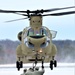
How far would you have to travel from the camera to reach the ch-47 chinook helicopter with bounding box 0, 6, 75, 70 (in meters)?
31.7

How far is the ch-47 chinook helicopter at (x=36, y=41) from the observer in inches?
1247

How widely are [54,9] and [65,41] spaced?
68.2ft

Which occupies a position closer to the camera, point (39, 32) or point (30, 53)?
point (30, 53)

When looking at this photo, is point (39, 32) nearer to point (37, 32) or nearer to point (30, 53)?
point (37, 32)

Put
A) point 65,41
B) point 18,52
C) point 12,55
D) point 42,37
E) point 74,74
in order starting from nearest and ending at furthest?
point 42,37 → point 18,52 → point 74,74 → point 12,55 → point 65,41

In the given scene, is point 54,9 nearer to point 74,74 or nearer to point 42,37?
point 42,37

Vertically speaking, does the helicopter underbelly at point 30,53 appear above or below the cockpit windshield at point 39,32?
below

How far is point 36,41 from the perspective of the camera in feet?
103

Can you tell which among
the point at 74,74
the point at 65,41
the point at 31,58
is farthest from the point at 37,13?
the point at 65,41

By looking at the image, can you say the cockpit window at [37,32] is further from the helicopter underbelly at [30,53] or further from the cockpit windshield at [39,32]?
the helicopter underbelly at [30,53]

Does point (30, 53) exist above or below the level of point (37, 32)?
below

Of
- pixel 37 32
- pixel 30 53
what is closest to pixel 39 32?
pixel 37 32

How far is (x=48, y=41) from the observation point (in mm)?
32469

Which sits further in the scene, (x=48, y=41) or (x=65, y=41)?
(x=65, y=41)
